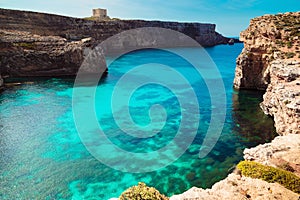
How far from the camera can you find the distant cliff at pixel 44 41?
156 feet

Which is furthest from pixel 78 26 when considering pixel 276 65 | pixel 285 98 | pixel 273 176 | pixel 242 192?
pixel 242 192

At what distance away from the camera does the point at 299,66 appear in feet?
86.2

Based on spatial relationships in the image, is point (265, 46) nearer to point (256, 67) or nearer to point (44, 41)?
point (256, 67)

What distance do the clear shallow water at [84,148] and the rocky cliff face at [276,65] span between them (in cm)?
296

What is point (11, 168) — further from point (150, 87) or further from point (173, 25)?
point (173, 25)

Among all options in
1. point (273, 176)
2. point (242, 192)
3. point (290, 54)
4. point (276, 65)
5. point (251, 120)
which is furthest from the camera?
point (290, 54)

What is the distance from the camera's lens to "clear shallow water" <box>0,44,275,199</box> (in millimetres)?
16000

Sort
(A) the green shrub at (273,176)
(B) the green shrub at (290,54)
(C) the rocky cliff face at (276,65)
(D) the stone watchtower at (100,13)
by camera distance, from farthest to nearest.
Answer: (D) the stone watchtower at (100,13), (B) the green shrub at (290,54), (C) the rocky cliff face at (276,65), (A) the green shrub at (273,176)

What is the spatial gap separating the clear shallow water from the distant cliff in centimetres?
1312

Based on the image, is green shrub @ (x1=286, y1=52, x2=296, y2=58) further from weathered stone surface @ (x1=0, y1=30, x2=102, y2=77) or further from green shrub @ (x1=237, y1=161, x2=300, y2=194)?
weathered stone surface @ (x1=0, y1=30, x2=102, y2=77)

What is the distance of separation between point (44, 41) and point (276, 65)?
1905 inches

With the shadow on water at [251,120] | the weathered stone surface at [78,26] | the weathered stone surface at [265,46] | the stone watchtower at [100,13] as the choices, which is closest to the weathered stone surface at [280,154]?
the shadow on water at [251,120]

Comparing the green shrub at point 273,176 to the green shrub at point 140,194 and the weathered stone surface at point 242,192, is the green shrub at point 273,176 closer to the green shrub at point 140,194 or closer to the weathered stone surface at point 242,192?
the weathered stone surface at point 242,192

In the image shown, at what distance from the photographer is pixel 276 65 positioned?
93.5ft
